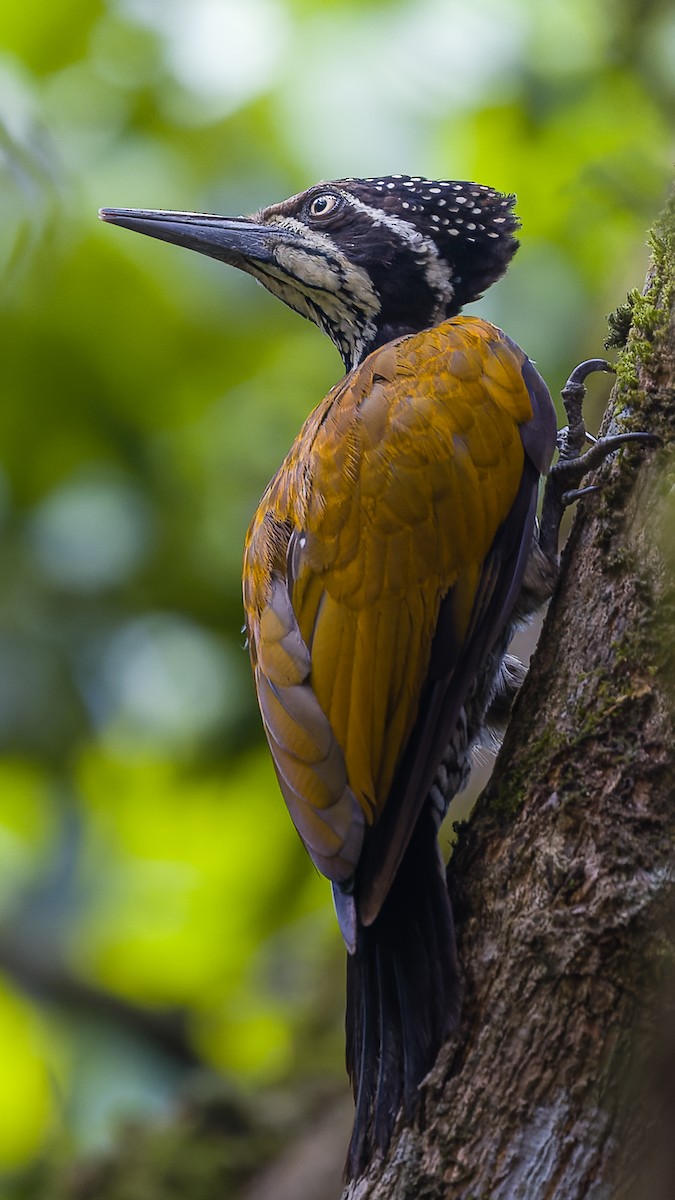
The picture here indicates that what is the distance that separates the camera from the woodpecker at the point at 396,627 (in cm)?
293

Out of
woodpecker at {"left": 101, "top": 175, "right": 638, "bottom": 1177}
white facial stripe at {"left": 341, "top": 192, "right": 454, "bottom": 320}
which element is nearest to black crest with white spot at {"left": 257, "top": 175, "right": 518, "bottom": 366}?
white facial stripe at {"left": 341, "top": 192, "right": 454, "bottom": 320}

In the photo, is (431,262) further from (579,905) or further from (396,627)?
(579,905)

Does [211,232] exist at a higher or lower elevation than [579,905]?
higher

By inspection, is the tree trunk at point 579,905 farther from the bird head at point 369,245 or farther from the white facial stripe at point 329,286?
the white facial stripe at point 329,286

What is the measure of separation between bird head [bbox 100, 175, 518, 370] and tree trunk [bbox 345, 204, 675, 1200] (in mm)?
1448

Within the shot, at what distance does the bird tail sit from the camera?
265 centimetres

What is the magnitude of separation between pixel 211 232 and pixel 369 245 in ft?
1.70

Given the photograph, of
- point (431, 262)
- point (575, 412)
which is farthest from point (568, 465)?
point (431, 262)

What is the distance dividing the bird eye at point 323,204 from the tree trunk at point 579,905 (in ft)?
5.82

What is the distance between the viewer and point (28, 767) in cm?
521

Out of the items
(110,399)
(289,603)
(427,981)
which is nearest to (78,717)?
(110,399)

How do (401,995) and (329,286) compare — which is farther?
(329,286)

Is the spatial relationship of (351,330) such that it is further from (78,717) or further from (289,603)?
(78,717)

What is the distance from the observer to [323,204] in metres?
4.41
